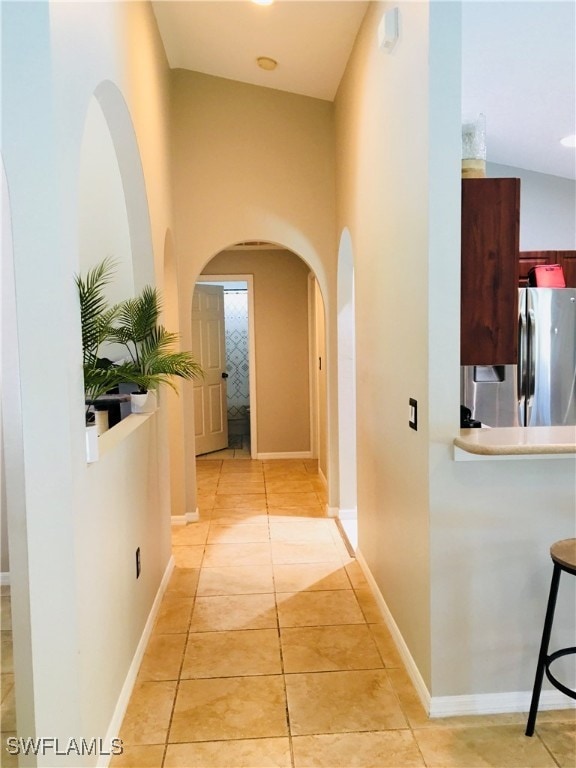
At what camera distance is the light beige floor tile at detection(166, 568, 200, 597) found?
3.11 m

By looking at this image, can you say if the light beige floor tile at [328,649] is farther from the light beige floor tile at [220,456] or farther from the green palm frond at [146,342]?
the light beige floor tile at [220,456]

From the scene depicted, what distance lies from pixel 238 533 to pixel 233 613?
1.17m

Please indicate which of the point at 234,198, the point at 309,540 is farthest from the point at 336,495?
the point at 234,198

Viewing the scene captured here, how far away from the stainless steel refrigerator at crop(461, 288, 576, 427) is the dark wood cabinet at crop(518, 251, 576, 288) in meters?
0.75

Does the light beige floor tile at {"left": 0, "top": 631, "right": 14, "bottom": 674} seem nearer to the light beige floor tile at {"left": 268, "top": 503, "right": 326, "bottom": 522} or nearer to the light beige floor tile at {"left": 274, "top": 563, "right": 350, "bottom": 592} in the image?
the light beige floor tile at {"left": 274, "top": 563, "right": 350, "bottom": 592}

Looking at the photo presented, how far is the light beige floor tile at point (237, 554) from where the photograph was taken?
3.51m

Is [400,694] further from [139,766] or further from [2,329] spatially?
[2,329]

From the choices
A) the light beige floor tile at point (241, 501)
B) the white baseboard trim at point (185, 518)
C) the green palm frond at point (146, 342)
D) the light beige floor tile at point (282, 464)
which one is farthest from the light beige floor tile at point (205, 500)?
the green palm frond at point (146, 342)

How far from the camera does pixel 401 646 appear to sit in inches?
95.9

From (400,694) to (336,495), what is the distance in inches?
86.8

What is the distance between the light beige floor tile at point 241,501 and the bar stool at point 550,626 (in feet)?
9.41

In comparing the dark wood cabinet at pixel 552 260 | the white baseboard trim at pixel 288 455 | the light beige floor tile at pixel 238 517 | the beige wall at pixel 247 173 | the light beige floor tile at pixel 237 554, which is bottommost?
the light beige floor tile at pixel 237 554

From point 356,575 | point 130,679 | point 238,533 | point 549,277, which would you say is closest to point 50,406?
point 130,679

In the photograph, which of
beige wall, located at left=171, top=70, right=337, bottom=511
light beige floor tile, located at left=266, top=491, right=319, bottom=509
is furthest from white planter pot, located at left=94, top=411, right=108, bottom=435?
light beige floor tile, located at left=266, top=491, right=319, bottom=509
